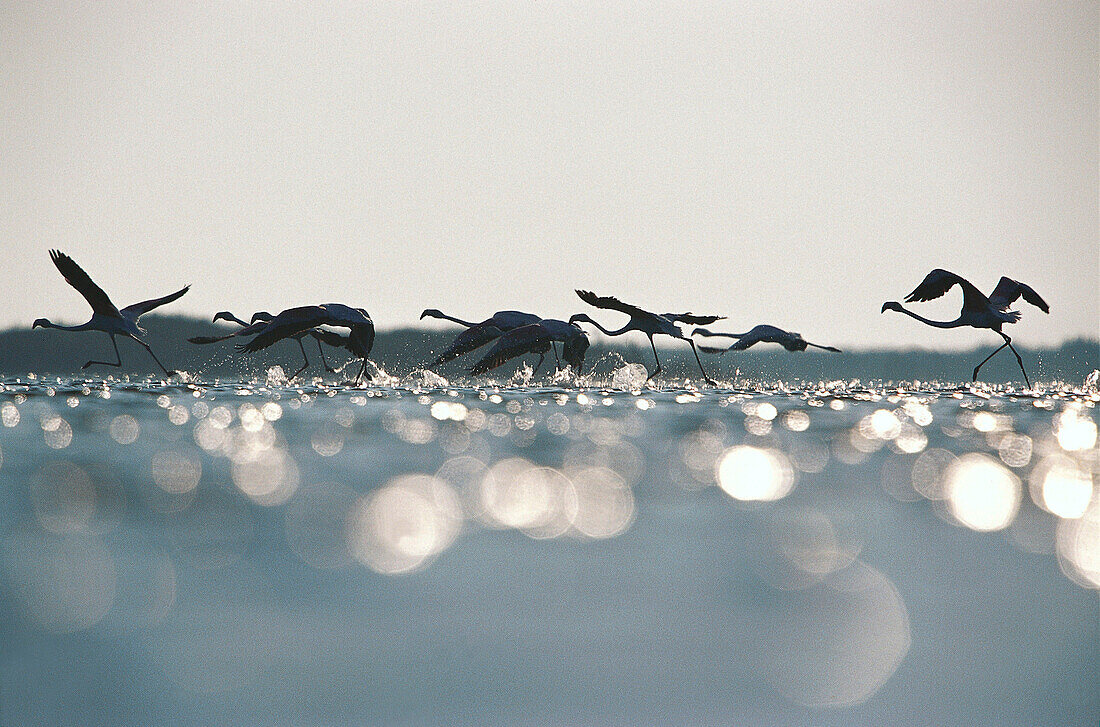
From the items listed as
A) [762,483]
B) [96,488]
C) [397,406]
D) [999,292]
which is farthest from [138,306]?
[999,292]

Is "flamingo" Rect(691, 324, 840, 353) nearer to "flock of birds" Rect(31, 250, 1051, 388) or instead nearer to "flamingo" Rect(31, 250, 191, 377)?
"flock of birds" Rect(31, 250, 1051, 388)

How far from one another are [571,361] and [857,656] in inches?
575

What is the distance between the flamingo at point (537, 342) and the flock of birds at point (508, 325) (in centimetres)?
2

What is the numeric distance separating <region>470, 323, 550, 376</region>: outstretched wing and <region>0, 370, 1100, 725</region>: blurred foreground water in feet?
23.7

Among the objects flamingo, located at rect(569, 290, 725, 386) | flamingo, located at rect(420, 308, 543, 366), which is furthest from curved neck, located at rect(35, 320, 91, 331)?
flamingo, located at rect(569, 290, 725, 386)

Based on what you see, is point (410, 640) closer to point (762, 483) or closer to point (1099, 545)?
point (1099, 545)

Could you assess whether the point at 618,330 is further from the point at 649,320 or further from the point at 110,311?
the point at 110,311

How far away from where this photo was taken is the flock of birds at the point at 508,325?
49.1ft

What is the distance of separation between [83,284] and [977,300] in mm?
17404

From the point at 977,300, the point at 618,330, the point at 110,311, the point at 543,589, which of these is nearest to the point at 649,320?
the point at 618,330

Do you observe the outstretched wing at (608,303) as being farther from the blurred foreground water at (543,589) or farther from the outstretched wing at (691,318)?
the blurred foreground water at (543,589)

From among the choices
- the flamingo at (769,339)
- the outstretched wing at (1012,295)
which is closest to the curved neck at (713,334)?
the flamingo at (769,339)

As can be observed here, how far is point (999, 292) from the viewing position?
59.9ft

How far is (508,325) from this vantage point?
53.7 feet
